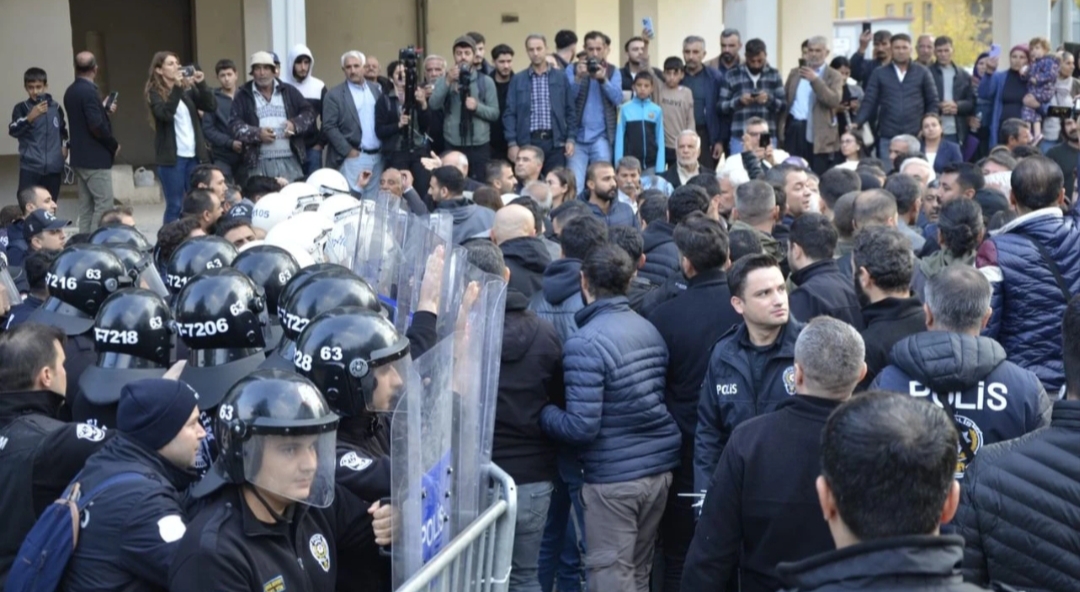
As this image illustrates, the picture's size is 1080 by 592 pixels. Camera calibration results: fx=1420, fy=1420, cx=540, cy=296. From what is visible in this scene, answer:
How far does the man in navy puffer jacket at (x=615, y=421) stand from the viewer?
6.03 metres

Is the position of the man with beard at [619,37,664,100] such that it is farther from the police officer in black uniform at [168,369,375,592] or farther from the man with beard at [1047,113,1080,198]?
the police officer in black uniform at [168,369,375,592]

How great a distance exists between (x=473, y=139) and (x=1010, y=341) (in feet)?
26.8

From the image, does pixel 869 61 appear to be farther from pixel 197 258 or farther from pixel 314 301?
pixel 314 301

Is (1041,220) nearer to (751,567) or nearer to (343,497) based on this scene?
(751,567)

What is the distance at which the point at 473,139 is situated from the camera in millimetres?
13922

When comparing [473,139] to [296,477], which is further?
[473,139]

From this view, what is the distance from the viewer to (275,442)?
3768mm

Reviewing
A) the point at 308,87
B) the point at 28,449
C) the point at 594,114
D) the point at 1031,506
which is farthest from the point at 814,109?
the point at 1031,506

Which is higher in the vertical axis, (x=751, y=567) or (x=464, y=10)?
(x=464, y=10)

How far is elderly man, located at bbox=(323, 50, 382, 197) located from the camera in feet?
45.3

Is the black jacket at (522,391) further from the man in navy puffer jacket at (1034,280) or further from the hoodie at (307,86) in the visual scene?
the hoodie at (307,86)

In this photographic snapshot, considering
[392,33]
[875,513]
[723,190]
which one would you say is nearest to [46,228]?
[723,190]

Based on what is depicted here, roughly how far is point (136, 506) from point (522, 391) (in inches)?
96.8

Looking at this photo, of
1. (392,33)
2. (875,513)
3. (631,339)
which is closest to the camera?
(875,513)
